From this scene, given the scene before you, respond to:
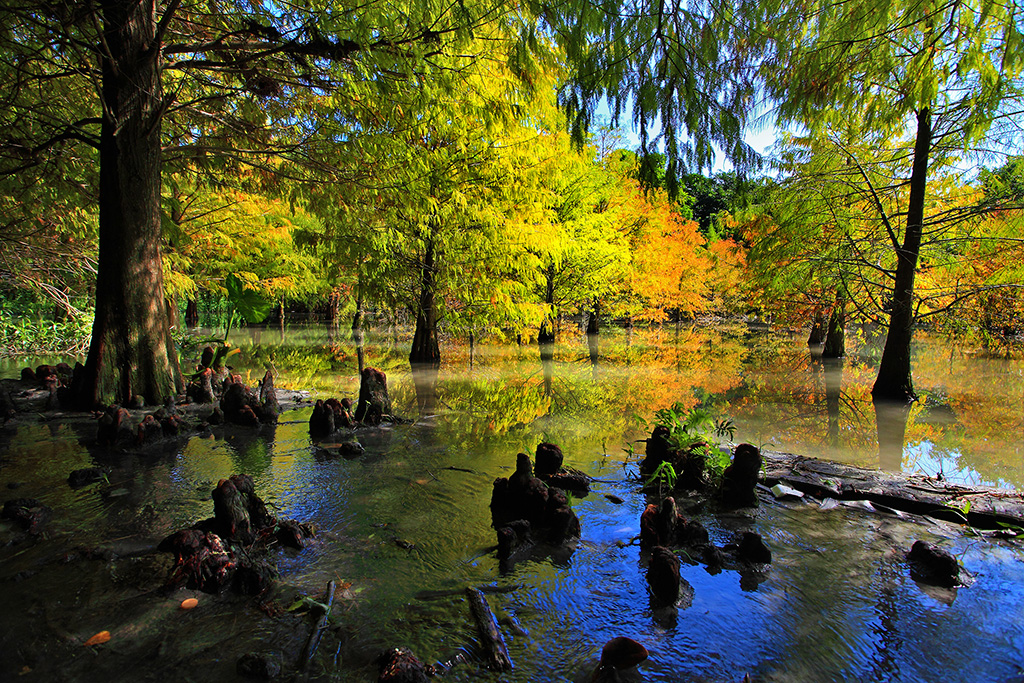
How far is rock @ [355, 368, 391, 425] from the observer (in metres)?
6.93

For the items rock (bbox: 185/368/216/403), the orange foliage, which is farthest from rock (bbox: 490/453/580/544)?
the orange foliage

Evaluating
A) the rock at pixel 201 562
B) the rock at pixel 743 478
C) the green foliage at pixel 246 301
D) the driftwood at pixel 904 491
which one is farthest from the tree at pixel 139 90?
the driftwood at pixel 904 491

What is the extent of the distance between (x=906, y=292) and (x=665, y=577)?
8893 mm

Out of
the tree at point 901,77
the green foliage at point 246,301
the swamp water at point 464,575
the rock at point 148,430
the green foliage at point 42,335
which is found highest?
the tree at point 901,77

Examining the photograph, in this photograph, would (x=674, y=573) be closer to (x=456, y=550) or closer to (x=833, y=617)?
(x=833, y=617)

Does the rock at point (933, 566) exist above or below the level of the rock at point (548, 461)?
below

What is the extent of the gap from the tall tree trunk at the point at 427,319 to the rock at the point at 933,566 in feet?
35.1

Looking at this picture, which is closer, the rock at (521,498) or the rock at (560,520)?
the rock at (560,520)

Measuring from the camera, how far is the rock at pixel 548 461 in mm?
4434

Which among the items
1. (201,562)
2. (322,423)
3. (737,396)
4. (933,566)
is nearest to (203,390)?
(322,423)

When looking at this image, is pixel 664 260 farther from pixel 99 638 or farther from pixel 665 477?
pixel 99 638

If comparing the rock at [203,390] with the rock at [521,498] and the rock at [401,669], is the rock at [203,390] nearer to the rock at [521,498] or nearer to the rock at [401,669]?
the rock at [521,498]

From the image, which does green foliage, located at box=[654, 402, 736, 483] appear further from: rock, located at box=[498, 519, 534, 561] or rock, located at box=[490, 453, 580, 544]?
rock, located at box=[498, 519, 534, 561]

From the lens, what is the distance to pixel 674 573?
2686mm
